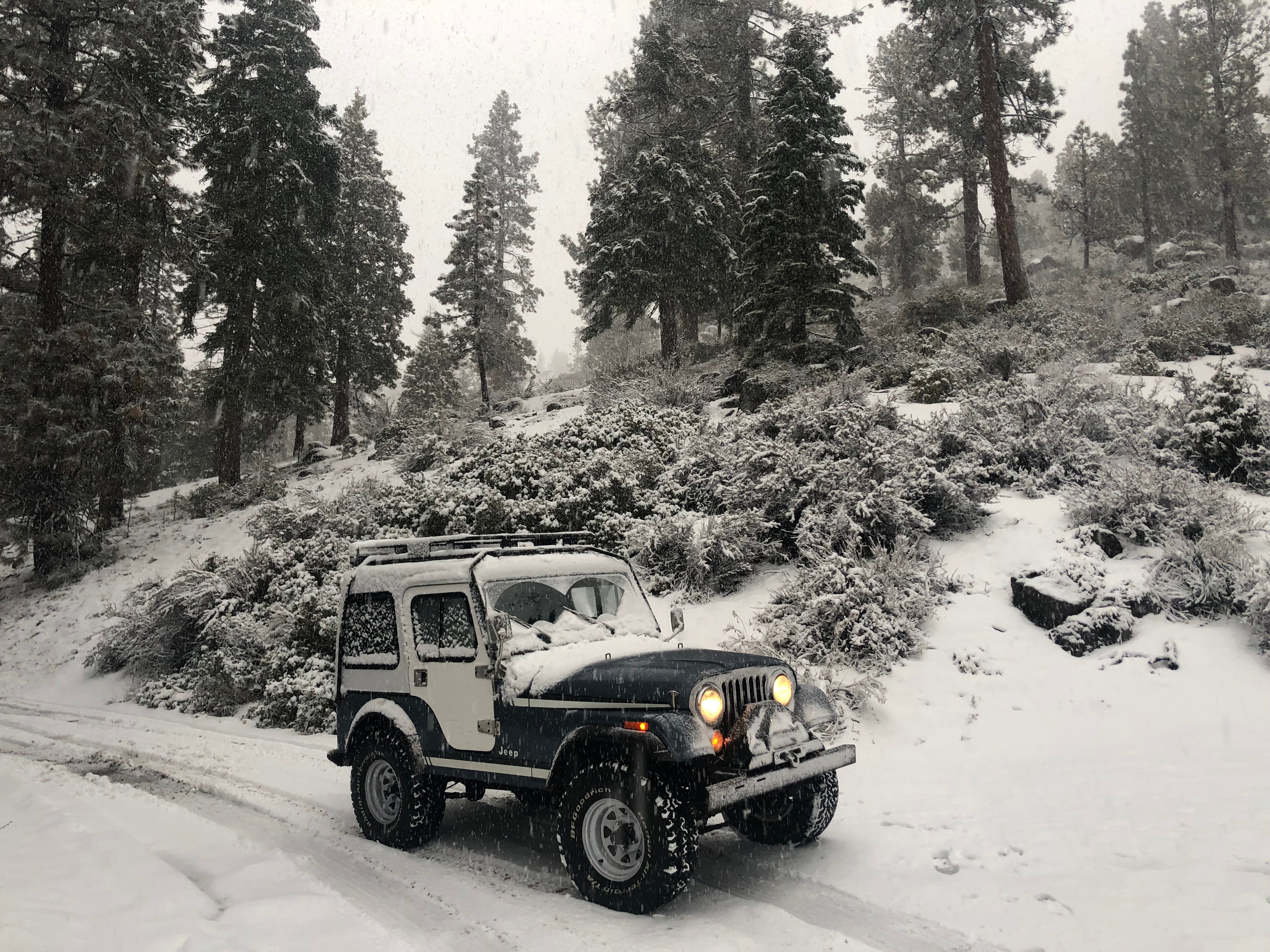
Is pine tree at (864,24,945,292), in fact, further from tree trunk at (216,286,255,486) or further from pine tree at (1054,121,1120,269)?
tree trunk at (216,286,255,486)

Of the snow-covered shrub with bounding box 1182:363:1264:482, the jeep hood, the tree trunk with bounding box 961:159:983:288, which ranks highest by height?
the tree trunk with bounding box 961:159:983:288

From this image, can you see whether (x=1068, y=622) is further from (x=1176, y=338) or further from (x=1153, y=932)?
(x=1176, y=338)

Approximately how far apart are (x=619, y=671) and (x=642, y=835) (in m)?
0.91

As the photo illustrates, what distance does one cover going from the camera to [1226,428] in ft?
30.5

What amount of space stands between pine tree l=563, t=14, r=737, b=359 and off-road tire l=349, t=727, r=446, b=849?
1869cm

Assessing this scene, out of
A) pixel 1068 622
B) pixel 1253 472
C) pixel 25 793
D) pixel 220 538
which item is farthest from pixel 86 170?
pixel 1253 472

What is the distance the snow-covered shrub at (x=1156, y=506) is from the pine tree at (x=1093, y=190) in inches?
1350

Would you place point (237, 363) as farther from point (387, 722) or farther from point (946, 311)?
point (946, 311)

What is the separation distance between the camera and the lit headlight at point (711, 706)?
12.9 ft

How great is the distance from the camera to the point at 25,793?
22.0ft

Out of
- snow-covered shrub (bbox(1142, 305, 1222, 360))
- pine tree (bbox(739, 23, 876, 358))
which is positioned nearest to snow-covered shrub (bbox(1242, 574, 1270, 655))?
snow-covered shrub (bbox(1142, 305, 1222, 360))

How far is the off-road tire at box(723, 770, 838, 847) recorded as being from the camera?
187 inches

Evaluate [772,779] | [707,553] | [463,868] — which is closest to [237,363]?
[707,553]

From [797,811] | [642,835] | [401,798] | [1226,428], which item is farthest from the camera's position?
[1226,428]
